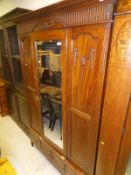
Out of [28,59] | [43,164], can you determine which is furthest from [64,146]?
[28,59]

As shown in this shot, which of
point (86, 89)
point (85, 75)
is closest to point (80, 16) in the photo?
point (85, 75)

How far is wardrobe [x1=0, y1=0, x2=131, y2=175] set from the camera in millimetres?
760

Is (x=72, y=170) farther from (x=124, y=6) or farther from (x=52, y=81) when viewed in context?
(x=124, y=6)

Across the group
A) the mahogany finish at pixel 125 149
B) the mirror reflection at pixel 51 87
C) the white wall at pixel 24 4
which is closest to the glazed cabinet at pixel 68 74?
the mirror reflection at pixel 51 87

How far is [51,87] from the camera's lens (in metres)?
1.48

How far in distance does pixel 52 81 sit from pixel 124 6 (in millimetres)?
980

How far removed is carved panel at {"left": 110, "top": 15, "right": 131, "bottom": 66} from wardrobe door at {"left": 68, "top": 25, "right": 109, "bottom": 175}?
0.08 m

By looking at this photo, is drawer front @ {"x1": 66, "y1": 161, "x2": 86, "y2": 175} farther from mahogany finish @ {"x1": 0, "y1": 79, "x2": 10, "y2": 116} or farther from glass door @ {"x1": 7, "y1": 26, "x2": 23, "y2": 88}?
mahogany finish @ {"x1": 0, "y1": 79, "x2": 10, "y2": 116}

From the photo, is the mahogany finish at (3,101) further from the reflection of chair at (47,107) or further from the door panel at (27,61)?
the reflection of chair at (47,107)

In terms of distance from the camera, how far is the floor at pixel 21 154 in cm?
183

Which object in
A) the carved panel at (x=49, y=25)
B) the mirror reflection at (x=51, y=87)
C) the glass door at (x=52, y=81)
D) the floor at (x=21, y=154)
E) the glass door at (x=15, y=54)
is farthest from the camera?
the glass door at (x=15, y=54)

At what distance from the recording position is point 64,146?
143cm

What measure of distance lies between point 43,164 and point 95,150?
1209mm

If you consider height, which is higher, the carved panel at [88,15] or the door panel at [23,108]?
the carved panel at [88,15]
